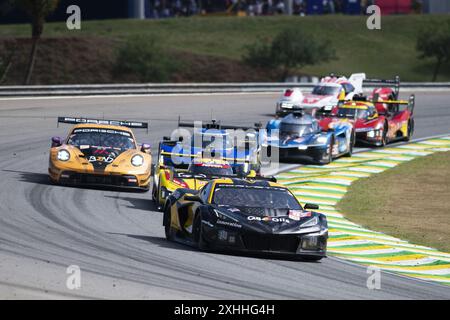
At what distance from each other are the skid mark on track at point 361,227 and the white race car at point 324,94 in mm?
4393

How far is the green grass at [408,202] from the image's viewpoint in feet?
64.8

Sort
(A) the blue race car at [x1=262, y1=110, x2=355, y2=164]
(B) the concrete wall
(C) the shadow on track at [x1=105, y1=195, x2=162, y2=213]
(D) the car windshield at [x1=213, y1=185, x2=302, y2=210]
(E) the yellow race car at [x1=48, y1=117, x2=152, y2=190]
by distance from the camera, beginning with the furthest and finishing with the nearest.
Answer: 1. (B) the concrete wall
2. (A) the blue race car at [x1=262, y1=110, x2=355, y2=164]
3. (E) the yellow race car at [x1=48, y1=117, x2=152, y2=190]
4. (C) the shadow on track at [x1=105, y1=195, x2=162, y2=213]
5. (D) the car windshield at [x1=213, y1=185, x2=302, y2=210]

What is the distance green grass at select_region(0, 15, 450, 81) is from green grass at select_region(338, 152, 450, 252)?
1174 inches

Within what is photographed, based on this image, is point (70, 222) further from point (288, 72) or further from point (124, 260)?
point (288, 72)

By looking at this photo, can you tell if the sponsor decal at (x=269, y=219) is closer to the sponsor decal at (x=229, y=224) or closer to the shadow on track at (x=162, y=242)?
the sponsor decal at (x=229, y=224)

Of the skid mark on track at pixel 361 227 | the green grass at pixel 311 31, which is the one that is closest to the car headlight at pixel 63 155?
the skid mark on track at pixel 361 227

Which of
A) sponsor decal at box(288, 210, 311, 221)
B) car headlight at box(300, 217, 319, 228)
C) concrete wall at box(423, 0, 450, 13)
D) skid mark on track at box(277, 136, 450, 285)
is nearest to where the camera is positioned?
car headlight at box(300, 217, 319, 228)

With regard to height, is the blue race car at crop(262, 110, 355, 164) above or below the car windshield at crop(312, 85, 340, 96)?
below

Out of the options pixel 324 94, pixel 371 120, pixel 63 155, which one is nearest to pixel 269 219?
pixel 63 155

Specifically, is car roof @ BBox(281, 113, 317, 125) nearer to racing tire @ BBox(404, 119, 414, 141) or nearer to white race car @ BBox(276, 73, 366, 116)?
racing tire @ BBox(404, 119, 414, 141)

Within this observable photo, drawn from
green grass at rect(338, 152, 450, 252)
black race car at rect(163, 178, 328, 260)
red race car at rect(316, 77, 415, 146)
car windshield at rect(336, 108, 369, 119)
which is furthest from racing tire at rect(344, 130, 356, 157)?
black race car at rect(163, 178, 328, 260)

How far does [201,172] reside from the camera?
20359mm

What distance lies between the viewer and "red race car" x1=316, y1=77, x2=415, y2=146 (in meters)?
31.1
